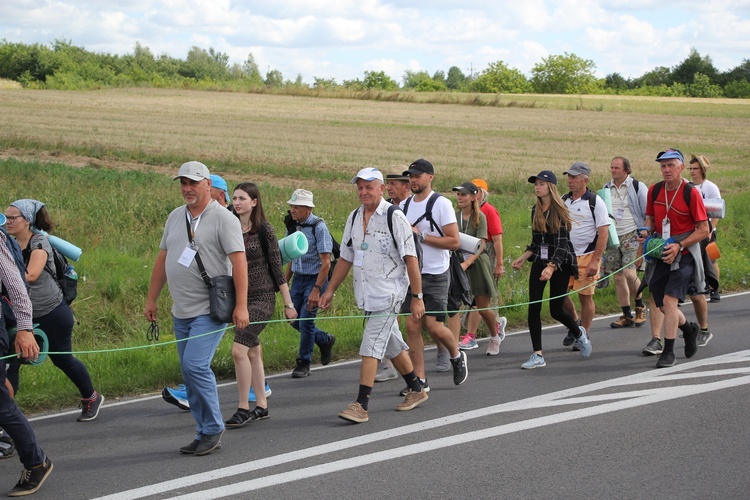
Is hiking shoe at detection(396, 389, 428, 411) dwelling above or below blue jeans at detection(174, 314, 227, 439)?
below

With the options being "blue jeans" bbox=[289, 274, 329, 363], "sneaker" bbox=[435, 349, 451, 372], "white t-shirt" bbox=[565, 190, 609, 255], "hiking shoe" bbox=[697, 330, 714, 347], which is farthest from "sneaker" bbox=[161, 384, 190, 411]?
"hiking shoe" bbox=[697, 330, 714, 347]

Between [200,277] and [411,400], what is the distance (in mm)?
2114

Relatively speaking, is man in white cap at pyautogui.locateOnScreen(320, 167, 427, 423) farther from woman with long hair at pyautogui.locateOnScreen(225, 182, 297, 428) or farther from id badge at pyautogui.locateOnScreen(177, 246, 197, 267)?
id badge at pyautogui.locateOnScreen(177, 246, 197, 267)

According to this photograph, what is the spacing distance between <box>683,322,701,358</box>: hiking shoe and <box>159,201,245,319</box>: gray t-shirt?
4.88 metres

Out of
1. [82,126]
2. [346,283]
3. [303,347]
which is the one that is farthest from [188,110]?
[303,347]

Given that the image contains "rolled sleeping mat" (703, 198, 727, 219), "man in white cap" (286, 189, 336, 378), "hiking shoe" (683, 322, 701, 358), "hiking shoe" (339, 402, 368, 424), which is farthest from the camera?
"rolled sleeping mat" (703, 198, 727, 219)

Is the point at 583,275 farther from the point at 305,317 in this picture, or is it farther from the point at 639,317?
the point at 305,317

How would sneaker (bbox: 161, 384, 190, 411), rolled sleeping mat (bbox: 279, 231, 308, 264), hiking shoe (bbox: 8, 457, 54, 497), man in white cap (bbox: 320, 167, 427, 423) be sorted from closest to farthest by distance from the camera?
hiking shoe (bbox: 8, 457, 54, 497)
man in white cap (bbox: 320, 167, 427, 423)
sneaker (bbox: 161, 384, 190, 411)
rolled sleeping mat (bbox: 279, 231, 308, 264)

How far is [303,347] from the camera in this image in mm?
8805

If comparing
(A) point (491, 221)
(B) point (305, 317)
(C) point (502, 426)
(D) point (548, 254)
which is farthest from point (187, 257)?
(A) point (491, 221)

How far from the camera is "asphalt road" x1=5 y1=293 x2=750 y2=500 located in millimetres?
5578

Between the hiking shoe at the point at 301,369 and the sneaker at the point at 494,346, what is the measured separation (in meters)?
1.98

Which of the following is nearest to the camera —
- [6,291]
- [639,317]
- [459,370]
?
[6,291]

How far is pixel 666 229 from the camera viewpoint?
8.92 meters
